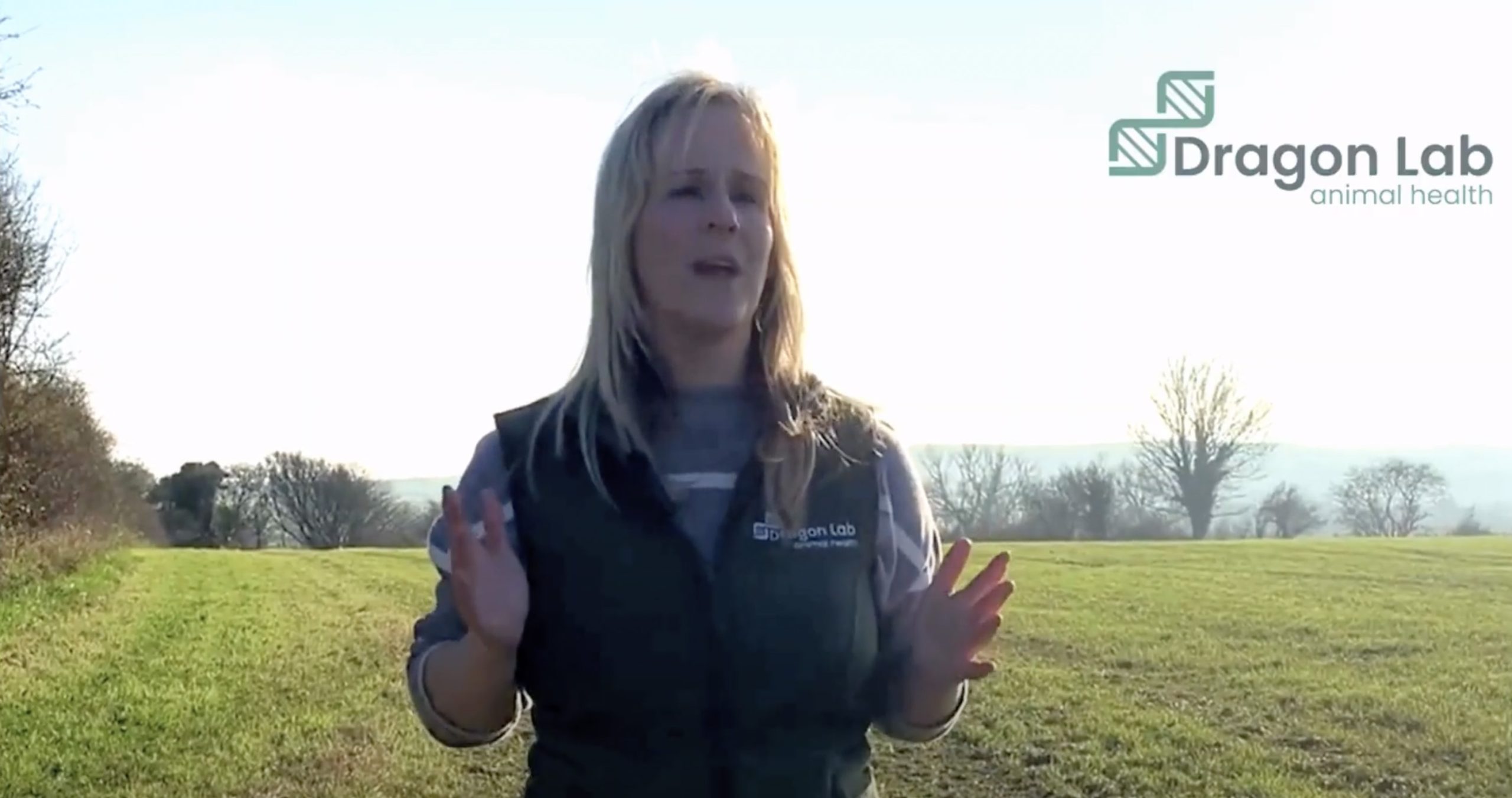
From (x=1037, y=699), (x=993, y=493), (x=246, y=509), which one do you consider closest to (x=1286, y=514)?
(x=993, y=493)

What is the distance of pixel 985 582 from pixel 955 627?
9 centimetres

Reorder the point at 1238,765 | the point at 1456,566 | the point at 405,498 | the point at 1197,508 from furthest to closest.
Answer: the point at 405,498 → the point at 1197,508 → the point at 1456,566 → the point at 1238,765

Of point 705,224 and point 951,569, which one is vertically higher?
point 705,224

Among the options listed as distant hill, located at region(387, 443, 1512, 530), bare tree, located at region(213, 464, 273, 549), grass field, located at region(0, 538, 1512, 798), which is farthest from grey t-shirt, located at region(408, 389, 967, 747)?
bare tree, located at region(213, 464, 273, 549)

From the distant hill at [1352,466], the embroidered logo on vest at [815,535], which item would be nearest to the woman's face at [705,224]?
the embroidered logo on vest at [815,535]

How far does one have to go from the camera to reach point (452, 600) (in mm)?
2139

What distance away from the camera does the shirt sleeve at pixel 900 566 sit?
7.41ft

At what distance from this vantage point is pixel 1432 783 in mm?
10062

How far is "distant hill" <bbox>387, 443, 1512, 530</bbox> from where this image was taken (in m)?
49.7

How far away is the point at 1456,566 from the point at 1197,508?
64.5 ft

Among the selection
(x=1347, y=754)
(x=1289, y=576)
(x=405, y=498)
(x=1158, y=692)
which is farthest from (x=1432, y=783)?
(x=405, y=498)

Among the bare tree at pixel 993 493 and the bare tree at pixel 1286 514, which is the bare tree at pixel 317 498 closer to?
the bare tree at pixel 993 493

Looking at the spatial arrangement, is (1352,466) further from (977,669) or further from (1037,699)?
(977,669)

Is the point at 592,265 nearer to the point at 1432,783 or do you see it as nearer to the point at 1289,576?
the point at 1432,783
